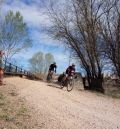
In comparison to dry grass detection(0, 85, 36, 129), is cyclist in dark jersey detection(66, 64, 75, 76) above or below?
above

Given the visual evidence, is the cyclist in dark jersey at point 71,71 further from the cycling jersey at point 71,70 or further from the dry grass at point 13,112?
the dry grass at point 13,112

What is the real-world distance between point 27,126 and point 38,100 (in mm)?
4865

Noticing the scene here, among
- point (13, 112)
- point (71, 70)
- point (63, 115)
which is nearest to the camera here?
point (13, 112)

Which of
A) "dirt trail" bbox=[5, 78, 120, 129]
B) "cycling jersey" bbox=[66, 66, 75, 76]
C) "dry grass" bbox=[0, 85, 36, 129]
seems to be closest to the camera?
"dry grass" bbox=[0, 85, 36, 129]

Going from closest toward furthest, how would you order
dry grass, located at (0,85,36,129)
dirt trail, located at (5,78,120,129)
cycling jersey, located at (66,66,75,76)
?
dry grass, located at (0,85,36,129)
dirt trail, located at (5,78,120,129)
cycling jersey, located at (66,66,75,76)

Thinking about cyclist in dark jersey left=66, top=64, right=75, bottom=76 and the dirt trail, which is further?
cyclist in dark jersey left=66, top=64, right=75, bottom=76

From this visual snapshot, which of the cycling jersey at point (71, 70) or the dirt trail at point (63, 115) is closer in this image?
the dirt trail at point (63, 115)

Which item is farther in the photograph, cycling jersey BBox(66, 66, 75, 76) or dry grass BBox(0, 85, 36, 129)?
cycling jersey BBox(66, 66, 75, 76)

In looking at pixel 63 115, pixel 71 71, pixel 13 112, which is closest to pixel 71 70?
pixel 71 71

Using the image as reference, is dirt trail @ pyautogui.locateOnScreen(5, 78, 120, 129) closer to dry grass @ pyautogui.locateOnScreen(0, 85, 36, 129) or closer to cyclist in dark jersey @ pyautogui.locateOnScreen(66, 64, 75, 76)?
dry grass @ pyautogui.locateOnScreen(0, 85, 36, 129)

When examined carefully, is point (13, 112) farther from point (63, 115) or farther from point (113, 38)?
point (113, 38)

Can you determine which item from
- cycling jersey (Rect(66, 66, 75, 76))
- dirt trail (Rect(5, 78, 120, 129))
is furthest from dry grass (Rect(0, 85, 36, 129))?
cycling jersey (Rect(66, 66, 75, 76))

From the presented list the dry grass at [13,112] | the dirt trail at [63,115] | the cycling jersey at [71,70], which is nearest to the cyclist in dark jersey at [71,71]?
the cycling jersey at [71,70]

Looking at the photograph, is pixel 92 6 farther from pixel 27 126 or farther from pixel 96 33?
pixel 27 126
